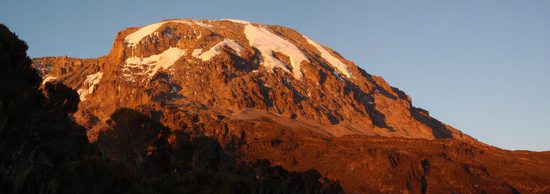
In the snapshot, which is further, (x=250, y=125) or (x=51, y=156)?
(x=250, y=125)

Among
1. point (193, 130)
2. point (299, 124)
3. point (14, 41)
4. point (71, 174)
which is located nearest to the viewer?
point (71, 174)

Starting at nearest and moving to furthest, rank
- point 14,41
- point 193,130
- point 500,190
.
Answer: point 14,41 → point 500,190 → point 193,130

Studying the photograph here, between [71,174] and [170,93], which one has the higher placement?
[170,93]

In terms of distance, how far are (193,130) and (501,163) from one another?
213 feet

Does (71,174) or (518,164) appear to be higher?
(518,164)

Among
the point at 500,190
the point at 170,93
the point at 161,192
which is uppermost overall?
the point at 170,93

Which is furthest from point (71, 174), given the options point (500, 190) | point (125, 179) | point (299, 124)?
point (299, 124)

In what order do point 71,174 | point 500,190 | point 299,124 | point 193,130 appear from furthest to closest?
point 299,124
point 193,130
point 500,190
point 71,174

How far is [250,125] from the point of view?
17412 cm

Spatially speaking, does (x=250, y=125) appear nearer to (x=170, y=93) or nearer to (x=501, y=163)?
(x=170, y=93)

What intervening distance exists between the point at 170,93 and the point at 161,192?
525ft

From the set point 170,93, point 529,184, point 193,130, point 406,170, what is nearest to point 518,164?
point 529,184

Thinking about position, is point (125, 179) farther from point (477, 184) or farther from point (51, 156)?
point (477, 184)

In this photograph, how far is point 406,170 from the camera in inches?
5704
